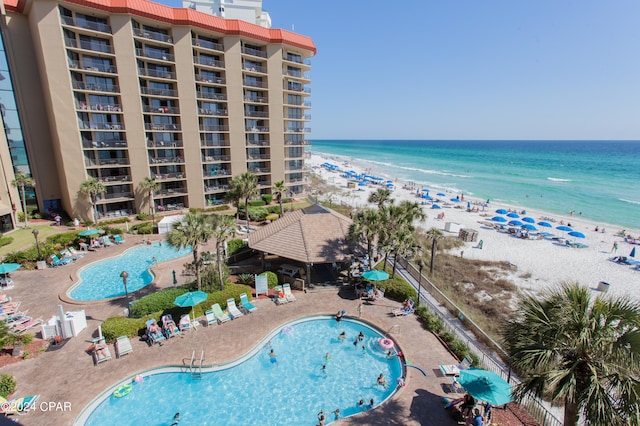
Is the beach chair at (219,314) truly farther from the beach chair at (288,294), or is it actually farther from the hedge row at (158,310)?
the beach chair at (288,294)

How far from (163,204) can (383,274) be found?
1365 inches

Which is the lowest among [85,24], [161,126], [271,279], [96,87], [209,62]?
[271,279]

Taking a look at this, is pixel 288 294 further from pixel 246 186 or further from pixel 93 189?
pixel 93 189

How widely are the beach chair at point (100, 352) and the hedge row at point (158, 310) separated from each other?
2.14ft

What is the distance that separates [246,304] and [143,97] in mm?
33030

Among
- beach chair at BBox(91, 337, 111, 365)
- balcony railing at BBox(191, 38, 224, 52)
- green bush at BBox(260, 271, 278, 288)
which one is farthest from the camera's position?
balcony railing at BBox(191, 38, 224, 52)

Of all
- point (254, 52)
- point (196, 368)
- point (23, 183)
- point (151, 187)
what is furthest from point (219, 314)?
point (254, 52)

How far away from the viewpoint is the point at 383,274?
20.8 meters

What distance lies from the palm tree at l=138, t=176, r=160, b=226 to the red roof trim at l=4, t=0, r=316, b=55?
18.9 m

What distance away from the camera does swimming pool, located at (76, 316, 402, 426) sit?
1309 centimetres

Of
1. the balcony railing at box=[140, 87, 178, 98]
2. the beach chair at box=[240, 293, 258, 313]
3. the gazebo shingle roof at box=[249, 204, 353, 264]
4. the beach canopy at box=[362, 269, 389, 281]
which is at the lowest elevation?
the beach chair at box=[240, 293, 258, 313]

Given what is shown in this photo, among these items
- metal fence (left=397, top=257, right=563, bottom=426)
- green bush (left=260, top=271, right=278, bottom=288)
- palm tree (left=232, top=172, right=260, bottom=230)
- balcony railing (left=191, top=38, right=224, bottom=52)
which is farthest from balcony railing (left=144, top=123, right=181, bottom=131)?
metal fence (left=397, top=257, right=563, bottom=426)

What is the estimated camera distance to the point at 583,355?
7801 millimetres

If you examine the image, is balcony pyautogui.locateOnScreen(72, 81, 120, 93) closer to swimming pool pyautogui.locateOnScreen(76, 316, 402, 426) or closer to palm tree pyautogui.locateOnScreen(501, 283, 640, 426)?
swimming pool pyautogui.locateOnScreen(76, 316, 402, 426)
